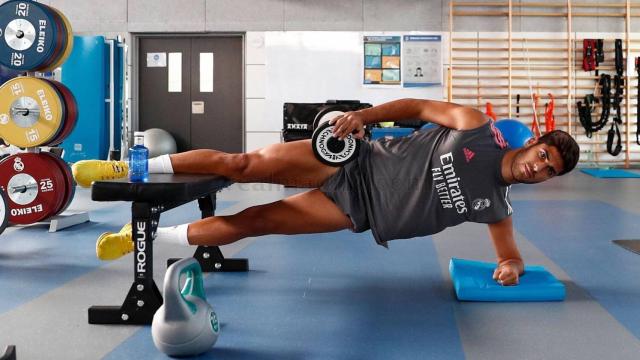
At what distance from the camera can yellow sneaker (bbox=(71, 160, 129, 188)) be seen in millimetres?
2359

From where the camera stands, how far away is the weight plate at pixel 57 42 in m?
3.49

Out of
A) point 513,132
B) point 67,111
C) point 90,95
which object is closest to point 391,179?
point 67,111

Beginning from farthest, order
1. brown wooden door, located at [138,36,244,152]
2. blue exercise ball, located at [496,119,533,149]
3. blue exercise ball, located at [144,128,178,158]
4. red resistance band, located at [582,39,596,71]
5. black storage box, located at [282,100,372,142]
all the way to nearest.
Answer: brown wooden door, located at [138,36,244,152]
red resistance band, located at [582,39,596,71]
blue exercise ball, located at [144,128,178,158]
black storage box, located at [282,100,372,142]
blue exercise ball, located at [496,119,533,149]

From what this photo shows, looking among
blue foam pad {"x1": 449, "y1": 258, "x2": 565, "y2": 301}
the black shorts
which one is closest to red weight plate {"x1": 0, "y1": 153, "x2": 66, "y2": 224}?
the black shorts

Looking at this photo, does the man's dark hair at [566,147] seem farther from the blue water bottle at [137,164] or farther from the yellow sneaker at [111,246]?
the yellow sneaker at [111,246]

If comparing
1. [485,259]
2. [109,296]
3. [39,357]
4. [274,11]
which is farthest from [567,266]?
[274,11]

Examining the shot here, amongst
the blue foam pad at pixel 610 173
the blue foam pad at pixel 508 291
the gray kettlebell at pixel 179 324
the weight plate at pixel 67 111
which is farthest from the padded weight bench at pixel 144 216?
the blue foam pad at pixel 610 173

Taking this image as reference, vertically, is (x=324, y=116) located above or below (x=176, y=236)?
above

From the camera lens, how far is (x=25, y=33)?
3447mm

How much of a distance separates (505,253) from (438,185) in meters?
0.48

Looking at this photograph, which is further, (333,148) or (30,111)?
(30,111)

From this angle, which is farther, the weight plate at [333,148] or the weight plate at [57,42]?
the weight plate at [57,42]

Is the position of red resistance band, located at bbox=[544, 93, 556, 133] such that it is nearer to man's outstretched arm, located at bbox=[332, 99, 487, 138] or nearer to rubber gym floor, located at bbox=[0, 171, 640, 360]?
rubber gym floor, located at bbox=[0, 171, 640, 360]

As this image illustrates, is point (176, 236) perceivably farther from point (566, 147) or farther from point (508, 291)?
point (566, 147)
